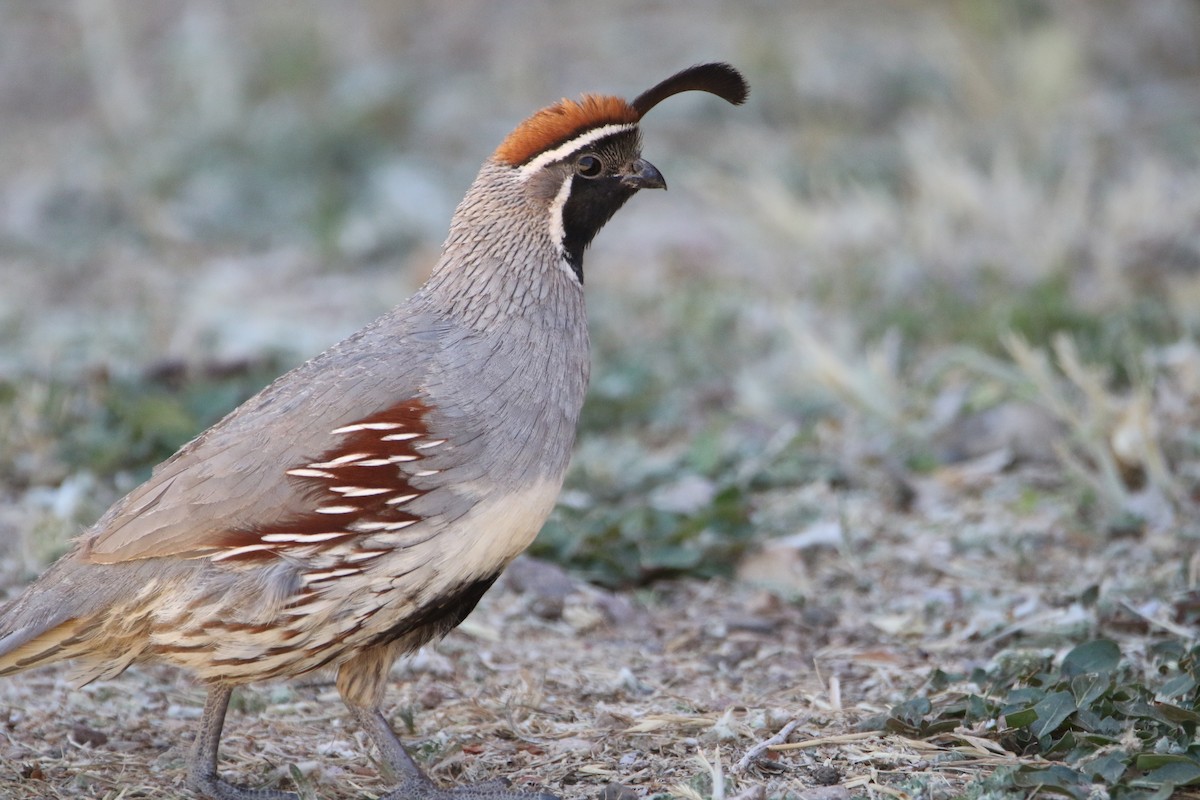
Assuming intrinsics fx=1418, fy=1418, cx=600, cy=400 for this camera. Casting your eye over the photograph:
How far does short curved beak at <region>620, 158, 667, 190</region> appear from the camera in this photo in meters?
3.88

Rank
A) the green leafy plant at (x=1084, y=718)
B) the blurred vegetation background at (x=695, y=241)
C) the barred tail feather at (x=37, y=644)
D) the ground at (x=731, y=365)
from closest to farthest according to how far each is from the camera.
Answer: the green leafy plant at (x=1084, y=718), the barred tail feather at (x=37, y=644), the ground at (x=731, y=365), the blurred vegetation background at (x=695, y=241)

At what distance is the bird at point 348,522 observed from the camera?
10.8ft

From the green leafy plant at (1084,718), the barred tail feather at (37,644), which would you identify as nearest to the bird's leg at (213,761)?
the barred tail feather at (37,644)

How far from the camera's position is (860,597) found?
471 cm

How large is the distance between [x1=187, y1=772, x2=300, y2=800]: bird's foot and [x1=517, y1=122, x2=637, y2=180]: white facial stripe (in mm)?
1715

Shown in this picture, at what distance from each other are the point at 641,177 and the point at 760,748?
1546mm

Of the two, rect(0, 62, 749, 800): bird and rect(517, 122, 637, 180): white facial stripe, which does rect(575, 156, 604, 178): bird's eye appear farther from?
rect(0, 62, 749, 800): bird

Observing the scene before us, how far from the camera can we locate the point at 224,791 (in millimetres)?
3469

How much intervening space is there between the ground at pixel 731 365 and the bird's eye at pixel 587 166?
4.69 feet

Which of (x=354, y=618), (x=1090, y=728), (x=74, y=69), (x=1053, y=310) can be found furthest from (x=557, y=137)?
(x=74, y=69)

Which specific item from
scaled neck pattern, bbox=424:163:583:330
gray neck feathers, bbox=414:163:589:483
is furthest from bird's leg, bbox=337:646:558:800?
scaled neck pattern, bbox=424:163:583:330

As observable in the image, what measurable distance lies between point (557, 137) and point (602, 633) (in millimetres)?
1623

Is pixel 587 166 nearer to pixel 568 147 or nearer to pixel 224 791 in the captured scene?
pixel 568 147

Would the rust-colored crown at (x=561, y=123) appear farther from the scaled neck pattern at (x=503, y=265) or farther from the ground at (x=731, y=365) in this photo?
the ground at (x=731, y=365)
